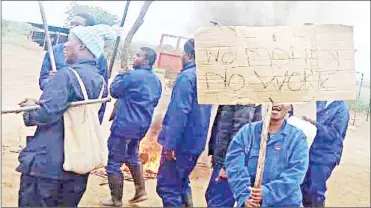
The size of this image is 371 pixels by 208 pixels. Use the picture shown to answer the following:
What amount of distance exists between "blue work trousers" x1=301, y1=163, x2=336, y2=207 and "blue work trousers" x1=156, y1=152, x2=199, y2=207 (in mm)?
886

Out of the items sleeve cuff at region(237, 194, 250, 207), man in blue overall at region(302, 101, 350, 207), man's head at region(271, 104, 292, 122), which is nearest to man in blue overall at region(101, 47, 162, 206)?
sleeve cuff at region(237, 194, 250, 207)

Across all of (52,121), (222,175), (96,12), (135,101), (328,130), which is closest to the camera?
(52,121)

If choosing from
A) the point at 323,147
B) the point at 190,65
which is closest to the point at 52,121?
the point at 190,65

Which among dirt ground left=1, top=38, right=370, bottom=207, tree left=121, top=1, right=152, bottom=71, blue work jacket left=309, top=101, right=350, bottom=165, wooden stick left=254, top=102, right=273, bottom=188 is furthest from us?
blue work jacket left=309, top=101, right=350, bottom=165

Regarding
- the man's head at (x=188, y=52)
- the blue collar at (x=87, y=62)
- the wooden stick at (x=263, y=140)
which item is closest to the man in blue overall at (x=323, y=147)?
the wooden stick at (x=263, y=140)

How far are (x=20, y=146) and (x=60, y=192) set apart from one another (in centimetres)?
40

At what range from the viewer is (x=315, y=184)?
5.76 metres

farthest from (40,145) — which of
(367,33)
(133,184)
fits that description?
(367,33)

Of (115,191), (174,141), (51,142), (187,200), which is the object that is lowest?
(187,200)

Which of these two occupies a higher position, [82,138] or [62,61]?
[62,61]

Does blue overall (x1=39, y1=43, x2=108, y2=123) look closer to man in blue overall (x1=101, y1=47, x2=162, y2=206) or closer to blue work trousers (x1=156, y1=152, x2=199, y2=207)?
man in blue overall (x1=101, y1=47, x2=162, y2=206)

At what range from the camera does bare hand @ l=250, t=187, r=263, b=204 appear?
496 centimetres

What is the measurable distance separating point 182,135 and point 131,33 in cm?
82

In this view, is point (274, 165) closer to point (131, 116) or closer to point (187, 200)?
point (187, 200)
